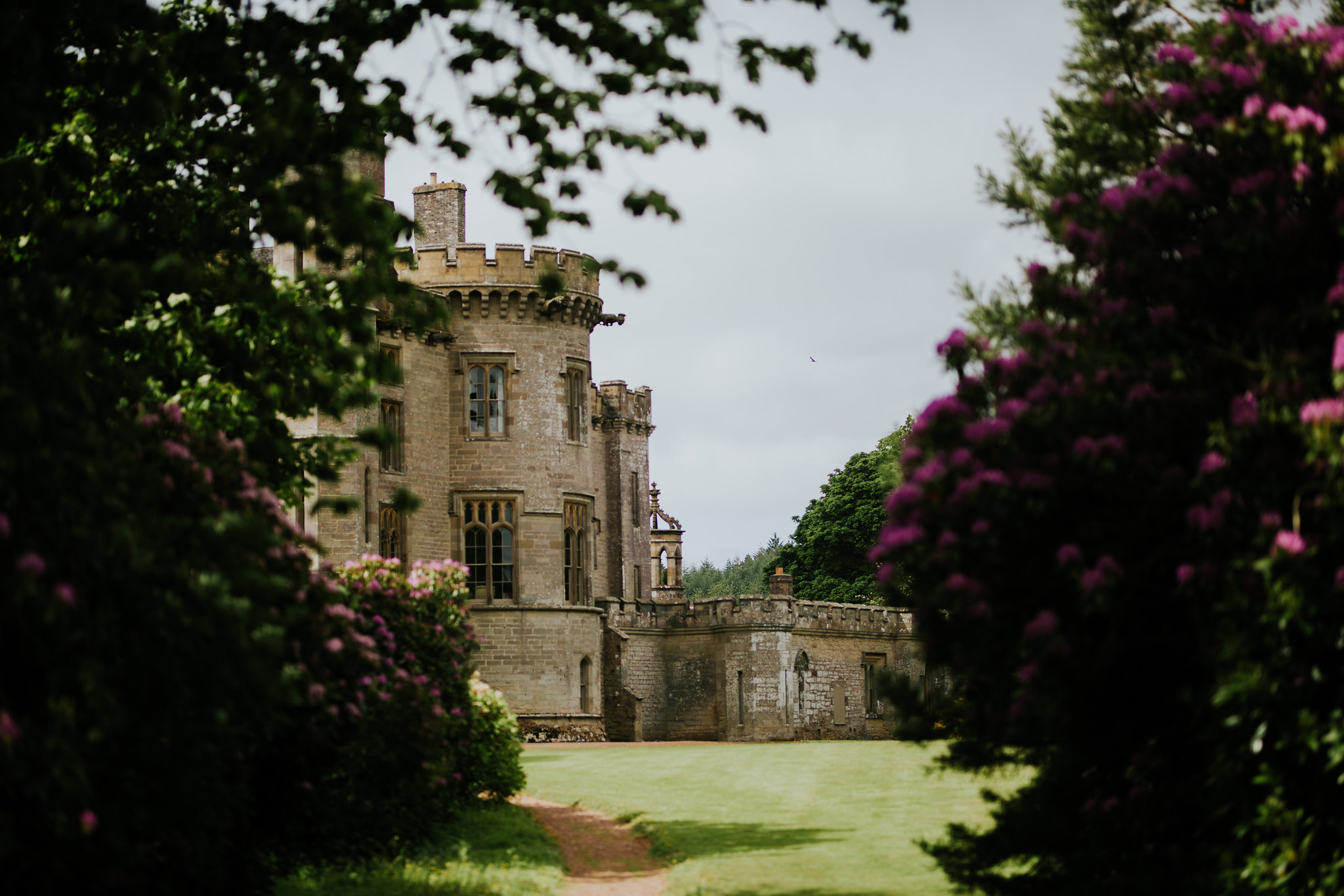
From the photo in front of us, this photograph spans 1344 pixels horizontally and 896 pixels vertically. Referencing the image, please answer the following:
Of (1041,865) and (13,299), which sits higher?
(13,299)

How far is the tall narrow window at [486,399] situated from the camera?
37.6m

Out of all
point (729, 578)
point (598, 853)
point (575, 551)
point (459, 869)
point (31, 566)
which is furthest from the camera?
point (729, 578)

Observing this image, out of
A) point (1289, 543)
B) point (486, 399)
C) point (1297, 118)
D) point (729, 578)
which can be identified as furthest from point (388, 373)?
point (729, 578)

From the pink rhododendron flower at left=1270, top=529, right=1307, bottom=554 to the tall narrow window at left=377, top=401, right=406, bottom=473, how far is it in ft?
96.1

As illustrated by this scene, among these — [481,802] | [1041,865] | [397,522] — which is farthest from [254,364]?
[397,522]

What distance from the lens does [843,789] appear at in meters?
21.8

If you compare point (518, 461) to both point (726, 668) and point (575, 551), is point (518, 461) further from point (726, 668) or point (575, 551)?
point (726, 668)

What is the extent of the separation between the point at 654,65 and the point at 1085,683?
189 inches

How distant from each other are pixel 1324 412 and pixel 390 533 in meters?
30.1

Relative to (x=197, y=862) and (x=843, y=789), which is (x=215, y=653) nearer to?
(x=197, y=862)

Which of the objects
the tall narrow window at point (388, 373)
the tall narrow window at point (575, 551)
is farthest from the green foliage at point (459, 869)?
the tall narrow window at point (575, 551)

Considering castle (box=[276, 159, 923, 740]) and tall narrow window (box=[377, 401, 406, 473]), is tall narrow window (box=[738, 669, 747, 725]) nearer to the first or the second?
castle (box=[276, 159, 923, 740])

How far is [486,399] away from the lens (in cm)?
3775

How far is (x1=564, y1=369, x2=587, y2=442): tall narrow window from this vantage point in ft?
126
